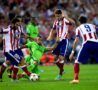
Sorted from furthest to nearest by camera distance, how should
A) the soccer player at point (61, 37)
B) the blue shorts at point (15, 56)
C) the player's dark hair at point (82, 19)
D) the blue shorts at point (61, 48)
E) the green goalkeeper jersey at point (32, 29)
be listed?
the green goalkeeper jersey at point (32, 29), the blue shorts at point (61, 48), the soccer player at point (61, 37), the blue shorts at point (15, 56), the player's dark hair at point (82, 19)

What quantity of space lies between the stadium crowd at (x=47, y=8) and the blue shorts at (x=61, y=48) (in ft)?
44.9

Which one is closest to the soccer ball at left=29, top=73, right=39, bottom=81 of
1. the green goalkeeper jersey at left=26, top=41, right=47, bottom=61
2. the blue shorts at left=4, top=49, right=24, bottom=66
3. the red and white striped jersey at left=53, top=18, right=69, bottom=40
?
the blue shorts at left=4, top=49, right=24, bottom=66

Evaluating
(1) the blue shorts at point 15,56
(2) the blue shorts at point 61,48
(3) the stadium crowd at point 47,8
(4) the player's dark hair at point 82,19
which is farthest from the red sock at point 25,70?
(3) the stadium crowd at point 47,8

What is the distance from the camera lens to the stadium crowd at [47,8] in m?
34.5

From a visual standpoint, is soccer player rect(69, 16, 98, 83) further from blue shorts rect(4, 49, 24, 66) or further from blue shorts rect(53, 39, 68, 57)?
blue shorts rect(53, 39, 68, 57)

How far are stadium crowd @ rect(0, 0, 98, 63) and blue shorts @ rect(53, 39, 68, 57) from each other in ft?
44.9

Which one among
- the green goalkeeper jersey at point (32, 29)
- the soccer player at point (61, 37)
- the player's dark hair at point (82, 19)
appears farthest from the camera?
the green goalkeeper jersey at point (32, 29)

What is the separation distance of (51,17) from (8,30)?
15676mm

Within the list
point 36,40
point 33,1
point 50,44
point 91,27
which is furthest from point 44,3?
point 91,27

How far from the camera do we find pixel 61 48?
2019 cm

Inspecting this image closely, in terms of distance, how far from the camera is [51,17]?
3466cm

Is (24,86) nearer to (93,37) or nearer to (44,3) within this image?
(93,37)

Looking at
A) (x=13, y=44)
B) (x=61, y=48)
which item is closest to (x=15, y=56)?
(x=13, y=44)

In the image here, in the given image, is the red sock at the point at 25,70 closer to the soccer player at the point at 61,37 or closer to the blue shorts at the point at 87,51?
the soccer player at the point at 61,37
